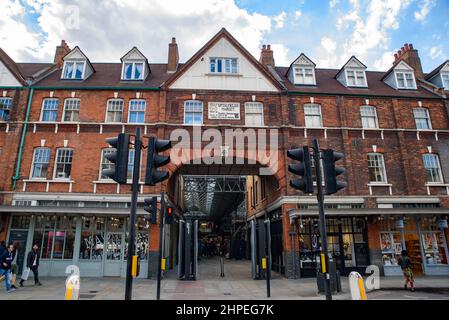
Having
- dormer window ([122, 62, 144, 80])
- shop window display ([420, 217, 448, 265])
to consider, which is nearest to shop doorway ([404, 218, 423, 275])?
shop window display ([420, 217, 448, 265])

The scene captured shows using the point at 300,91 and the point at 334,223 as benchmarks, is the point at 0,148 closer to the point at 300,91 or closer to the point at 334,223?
the point at 300,91

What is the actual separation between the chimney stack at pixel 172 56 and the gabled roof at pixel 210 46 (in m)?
2.91

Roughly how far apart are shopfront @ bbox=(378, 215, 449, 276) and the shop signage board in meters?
10.7

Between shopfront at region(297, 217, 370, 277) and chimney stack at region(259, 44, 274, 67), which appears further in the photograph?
chimney stack at region(259, 44, 274, 67)

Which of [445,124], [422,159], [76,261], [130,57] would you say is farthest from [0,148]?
[445,124]

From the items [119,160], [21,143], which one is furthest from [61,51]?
[119,160]

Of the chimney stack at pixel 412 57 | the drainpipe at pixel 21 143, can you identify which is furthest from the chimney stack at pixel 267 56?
the drainpipe at pixel 21 143

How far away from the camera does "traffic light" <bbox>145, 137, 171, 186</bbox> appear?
587 centimetres

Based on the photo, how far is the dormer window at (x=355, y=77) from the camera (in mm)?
20875

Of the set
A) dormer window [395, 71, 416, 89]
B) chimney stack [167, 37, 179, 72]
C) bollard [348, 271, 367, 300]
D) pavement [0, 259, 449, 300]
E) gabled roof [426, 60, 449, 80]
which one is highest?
chimney stack [167, 37, 179, 72]

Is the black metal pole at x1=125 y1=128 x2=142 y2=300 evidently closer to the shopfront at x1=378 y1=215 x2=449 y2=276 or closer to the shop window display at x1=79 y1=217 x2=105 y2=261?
the shop window display at x1=79 y1=217 x2=105 y2=261

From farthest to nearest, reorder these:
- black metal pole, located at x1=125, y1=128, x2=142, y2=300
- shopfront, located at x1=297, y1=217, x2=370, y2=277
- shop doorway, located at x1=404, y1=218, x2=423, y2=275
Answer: shop doorway, located at x1=404, y1=218, x2=423, y2=275 < shopfront, located at x1=297, y1=217, x2=370, y2=277 < black metal pole, located at x1=125, y1=128, x2=142, y2=300

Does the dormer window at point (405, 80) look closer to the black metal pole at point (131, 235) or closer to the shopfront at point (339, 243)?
the shopfront at point (339, 243)

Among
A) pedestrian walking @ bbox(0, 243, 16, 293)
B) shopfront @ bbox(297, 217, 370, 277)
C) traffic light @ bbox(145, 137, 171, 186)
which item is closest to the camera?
traffic light @ bbox(145, 137, 171, 186)
